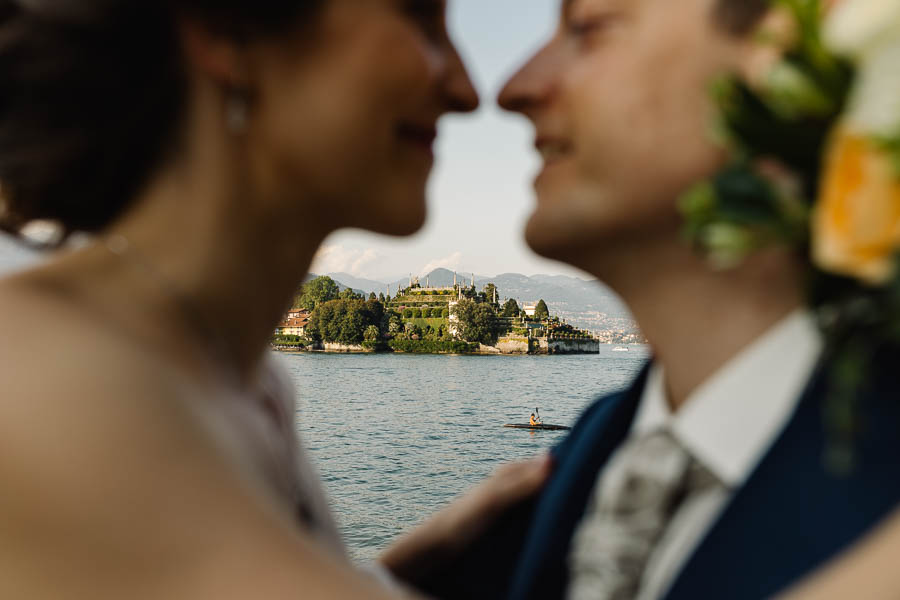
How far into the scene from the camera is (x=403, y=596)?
1.14 metres

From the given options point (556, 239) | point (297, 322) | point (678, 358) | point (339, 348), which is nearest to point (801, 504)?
point (678, 358)

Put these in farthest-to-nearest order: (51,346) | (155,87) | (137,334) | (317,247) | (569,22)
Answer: (317,247)
(569,22)
(155,87)
(137,334)
(51,346)

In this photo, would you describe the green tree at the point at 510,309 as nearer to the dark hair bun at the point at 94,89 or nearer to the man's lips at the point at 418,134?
the man's lips at the point at 418,134

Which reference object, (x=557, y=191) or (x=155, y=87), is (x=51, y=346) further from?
(x=557, y=191)

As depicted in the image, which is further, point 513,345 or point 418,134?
point 513,345

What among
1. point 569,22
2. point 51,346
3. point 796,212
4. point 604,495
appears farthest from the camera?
point 569,22

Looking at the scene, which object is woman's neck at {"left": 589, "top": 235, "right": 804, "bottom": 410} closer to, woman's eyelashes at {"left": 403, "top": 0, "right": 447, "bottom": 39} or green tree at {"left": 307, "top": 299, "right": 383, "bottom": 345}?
woman's eyelashes at {"left": 403, "top": 0, "right": 447, "bottom": 39}

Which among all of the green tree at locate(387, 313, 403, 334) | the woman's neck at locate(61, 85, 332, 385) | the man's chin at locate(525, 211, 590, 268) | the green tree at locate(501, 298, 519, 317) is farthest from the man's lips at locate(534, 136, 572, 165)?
the green tree at locate(387, 313, 403, 334)

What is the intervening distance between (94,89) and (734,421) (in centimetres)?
129

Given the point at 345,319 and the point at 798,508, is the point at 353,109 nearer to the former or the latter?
the point at 798,508

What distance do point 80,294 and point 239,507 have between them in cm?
49

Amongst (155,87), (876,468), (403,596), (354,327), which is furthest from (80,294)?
(354,327)

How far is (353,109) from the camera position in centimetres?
146

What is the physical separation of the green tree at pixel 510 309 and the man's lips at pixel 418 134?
10075 cm
